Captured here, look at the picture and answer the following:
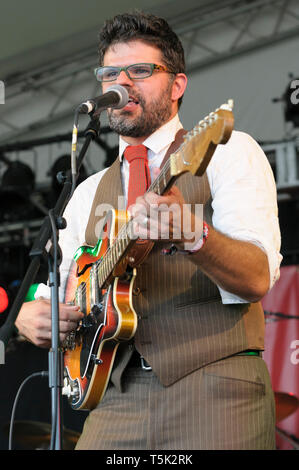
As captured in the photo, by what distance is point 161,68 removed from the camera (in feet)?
7.30

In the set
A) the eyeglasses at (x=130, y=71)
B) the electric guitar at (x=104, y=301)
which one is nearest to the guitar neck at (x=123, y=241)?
the electric guitar at (x=104, y=301)

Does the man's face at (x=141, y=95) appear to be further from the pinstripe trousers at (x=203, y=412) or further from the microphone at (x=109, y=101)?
the pinstripe trousers at (x=203, y=412)

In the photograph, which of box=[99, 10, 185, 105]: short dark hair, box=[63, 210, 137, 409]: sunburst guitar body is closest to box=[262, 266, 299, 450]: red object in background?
box=[63, 210, 137, 409]: sunburst guitar body

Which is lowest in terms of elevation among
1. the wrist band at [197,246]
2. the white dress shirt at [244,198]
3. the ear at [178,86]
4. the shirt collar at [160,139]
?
the wrist band at [197,246]

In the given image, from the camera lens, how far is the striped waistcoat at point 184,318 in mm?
1832

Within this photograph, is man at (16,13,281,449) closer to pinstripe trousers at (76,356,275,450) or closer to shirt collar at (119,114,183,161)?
pinstripe trousers at (76,356,275,450)

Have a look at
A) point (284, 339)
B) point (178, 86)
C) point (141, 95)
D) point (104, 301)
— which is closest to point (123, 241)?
point (104, 301)

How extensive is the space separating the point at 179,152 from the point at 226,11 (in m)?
4.97

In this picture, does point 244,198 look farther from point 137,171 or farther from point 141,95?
point 141,95

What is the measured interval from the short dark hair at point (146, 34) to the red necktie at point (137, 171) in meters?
0.32

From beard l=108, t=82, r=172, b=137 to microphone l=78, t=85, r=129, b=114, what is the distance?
17 cm

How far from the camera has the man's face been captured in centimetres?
216

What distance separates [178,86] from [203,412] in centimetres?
114
